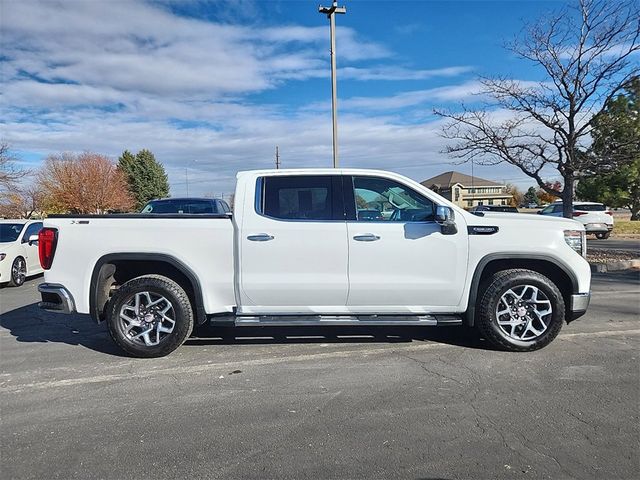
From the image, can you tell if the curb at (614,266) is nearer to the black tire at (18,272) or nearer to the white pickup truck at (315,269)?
the white pickup truck at (315,269)

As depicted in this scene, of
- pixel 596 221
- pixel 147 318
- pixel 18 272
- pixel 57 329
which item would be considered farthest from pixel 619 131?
pixel 18 272

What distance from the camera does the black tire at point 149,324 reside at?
4.45 meters

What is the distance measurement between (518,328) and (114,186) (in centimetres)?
4385

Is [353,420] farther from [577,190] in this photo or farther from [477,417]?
[577,190]

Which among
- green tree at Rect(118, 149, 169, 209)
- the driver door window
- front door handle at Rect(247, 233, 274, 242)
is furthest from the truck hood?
green tree at Rect(118, 149, 169, 209)

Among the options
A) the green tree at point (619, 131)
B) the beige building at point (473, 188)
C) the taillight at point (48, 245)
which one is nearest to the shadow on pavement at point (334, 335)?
the taillight at point (48, 245)

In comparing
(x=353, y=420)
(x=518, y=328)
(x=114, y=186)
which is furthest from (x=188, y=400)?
(x=114, y=186)

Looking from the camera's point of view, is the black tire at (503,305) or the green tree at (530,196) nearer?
the black tire at (503,305)

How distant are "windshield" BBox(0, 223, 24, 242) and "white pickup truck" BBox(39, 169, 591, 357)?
6.78m

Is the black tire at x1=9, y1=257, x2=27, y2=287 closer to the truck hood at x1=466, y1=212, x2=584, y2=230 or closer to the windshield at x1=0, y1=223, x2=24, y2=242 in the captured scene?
the windshield at x1=0, y1=223, x2=24, y2=242

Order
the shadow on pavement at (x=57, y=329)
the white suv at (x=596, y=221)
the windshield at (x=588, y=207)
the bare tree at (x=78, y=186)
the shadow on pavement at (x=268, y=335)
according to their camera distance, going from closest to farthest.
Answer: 1. the shadow on pavement at (x=268, y=335)
2. the shadow on pavement at (x=57, y=329)
3. the white suv at (x=596, y=221)
4. the windshield at (x=588, y=207)
5. the bare tree at (x=78, y=186)

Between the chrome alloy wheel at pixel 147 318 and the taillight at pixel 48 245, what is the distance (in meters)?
0.90

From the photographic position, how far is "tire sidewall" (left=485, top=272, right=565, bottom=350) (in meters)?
4.45

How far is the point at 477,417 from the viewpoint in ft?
10.7
